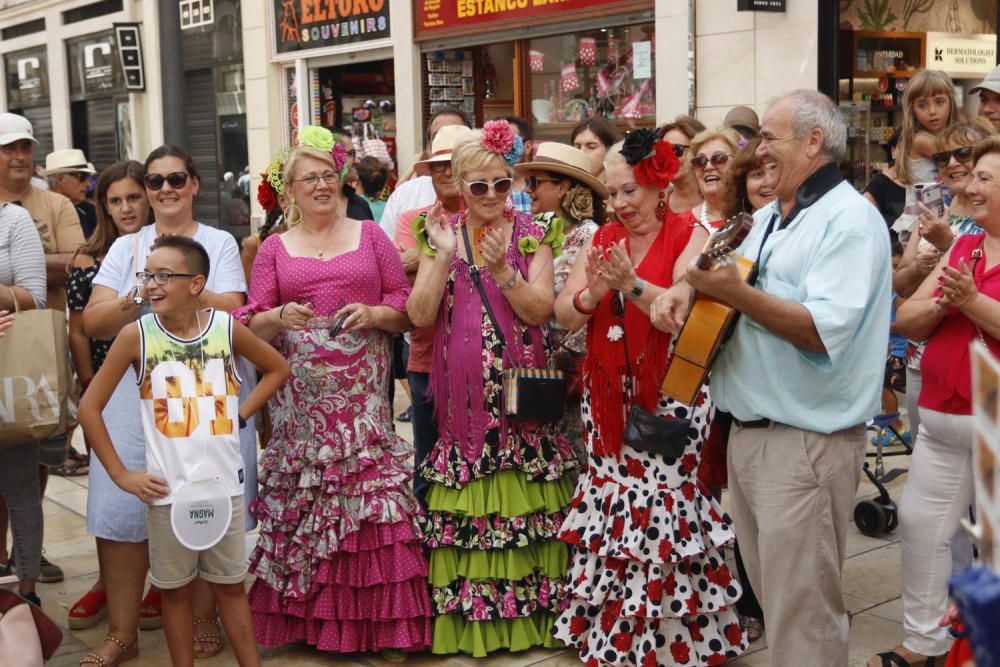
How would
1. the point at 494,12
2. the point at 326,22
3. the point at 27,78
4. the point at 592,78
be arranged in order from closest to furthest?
the point at 592,78, the point at 494,12, the point at 326,22, the point at 27,78

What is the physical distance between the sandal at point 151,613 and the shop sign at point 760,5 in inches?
242

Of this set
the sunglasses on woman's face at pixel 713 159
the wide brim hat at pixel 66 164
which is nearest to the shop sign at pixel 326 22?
the wide brim hat at pixel 66 164

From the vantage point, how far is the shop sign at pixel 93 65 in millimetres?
19172

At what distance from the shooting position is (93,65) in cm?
1972

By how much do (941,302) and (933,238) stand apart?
617 millimetres

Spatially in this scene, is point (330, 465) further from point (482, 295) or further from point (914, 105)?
point (914, 105)

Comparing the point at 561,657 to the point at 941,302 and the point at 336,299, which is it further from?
the point at 941,302

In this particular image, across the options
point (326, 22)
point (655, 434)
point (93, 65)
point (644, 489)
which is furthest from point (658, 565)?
point (93, 65)

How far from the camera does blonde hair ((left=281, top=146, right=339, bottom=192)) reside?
4531 mm

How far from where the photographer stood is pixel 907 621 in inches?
161

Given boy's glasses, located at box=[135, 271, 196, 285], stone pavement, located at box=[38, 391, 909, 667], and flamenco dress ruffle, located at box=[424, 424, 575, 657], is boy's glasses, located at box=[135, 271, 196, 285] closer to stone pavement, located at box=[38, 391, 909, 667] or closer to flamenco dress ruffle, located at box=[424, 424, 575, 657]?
flamenco dress ruffle, located at box=[424, 424, 575, 657]

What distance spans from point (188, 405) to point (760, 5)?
6.43m

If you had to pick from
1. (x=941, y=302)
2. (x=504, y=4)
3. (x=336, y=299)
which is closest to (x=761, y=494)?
(x=941, y=302)

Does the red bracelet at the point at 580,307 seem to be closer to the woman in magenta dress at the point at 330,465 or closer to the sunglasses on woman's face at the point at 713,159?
the woman in magenta dress at the point at 330,465
